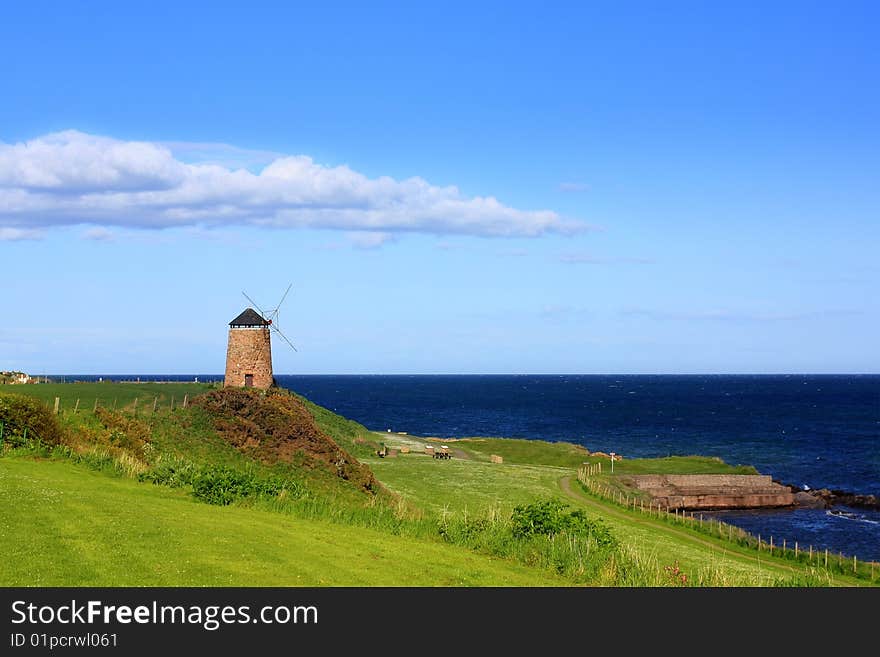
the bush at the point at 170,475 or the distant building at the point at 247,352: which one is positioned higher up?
the distant building at the point at 247,352

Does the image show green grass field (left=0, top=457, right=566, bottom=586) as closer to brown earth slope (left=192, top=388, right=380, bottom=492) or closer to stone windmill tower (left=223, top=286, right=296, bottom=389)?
brown earth slope (left=192, top=388, right=380, bottom=492)

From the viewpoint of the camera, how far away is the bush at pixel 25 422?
39312 mm

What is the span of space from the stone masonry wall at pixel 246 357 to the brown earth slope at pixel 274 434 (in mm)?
15718

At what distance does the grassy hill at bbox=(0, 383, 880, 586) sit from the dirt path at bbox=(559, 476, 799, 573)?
327mm

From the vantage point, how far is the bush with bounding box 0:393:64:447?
39312 millimetres

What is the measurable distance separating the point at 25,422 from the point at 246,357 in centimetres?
3556

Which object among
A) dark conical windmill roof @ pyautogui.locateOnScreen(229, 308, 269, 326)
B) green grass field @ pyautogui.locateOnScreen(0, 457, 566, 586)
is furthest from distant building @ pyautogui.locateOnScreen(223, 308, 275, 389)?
green grass field @ pyautogui.locateOnScreen(0, 457, 566, 586)

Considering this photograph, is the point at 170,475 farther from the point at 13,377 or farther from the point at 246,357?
the point at 13,377

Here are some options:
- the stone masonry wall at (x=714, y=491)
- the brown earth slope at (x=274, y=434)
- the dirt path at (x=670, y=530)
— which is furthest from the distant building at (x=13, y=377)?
the stone masonry wall at (x=714, y=491)

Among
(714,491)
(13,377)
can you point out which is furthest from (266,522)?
(714,491)

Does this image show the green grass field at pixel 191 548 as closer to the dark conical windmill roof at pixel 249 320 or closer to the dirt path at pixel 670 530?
the dirt path at pixel 670 530

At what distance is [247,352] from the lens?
75625mm
